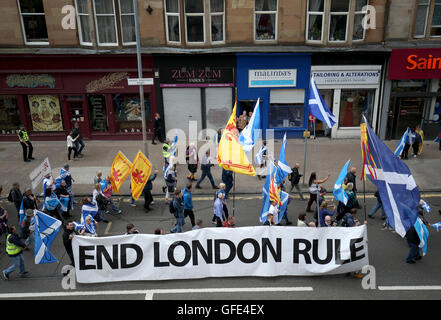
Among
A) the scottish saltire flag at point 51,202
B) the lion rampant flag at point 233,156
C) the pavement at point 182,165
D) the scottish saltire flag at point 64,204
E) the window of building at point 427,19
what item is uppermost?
the window of building at point 427,19

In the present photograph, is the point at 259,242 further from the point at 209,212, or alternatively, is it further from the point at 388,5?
the point at 388,5

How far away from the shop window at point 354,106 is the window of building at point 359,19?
2638 mm

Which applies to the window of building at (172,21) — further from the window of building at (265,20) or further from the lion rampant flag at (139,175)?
the lion rampant flag at (139,175)

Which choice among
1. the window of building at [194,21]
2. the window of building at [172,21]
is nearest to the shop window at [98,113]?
the window of building at [172,21]

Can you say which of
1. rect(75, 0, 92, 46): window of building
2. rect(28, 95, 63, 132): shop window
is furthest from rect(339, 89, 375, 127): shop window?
rect(28, 95, 63, 132): shop window

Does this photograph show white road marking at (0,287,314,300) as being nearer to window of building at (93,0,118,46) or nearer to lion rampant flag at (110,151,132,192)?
lion rampant flag at (110,151,132,192)

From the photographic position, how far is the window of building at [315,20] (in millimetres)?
18516

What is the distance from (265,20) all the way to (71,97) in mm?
10433

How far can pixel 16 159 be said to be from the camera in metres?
17.7

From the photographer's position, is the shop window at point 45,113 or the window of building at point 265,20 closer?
the window of building at point 265,20

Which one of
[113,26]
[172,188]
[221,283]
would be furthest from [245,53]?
[221,283]

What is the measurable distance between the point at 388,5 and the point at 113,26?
13.1m

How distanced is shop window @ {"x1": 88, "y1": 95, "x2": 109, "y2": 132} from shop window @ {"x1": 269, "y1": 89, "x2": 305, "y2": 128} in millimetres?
8614

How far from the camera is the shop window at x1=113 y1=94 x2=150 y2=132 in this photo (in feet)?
65.3
